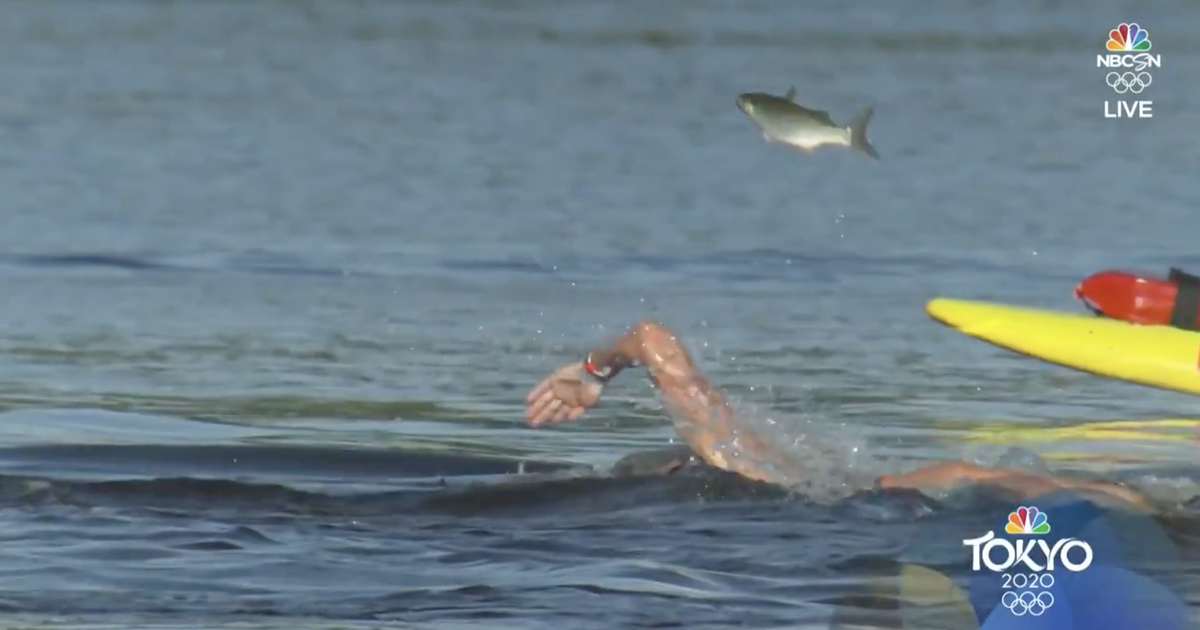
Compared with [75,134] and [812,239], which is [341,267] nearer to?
[812,239]

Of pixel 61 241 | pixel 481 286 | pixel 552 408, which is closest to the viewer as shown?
pixel 552 408

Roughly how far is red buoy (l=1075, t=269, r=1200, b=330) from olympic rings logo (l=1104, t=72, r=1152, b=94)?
11669 mm

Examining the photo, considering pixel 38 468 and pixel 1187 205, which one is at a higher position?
pixel 1187 205

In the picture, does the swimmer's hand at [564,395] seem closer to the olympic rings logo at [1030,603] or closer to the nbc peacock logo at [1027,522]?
the nbc peacock logo at [1027,522]

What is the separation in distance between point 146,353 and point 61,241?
297 cm

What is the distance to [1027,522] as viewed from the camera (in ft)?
25.5

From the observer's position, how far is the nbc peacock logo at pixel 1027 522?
24.9 ft

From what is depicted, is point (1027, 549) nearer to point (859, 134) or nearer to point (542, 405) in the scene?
point (542, 405)

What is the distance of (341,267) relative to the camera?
1321cm

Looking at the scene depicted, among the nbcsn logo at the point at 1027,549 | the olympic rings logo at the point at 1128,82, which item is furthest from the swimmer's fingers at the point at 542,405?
the olympic rings logo at the point at 1128,82

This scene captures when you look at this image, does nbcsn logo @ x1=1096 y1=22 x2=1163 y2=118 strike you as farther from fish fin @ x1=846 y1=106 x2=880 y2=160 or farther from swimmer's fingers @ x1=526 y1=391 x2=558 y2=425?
swimmer's fingers @ x1=526 y1=391 x2=558 y2=425

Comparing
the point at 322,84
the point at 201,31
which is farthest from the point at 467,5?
the point at 322,84

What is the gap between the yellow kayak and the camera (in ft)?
33.4

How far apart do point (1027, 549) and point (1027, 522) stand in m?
0.24
